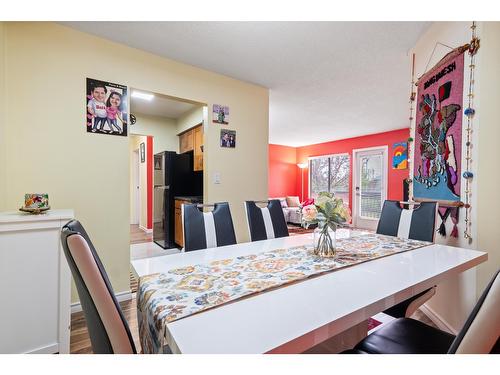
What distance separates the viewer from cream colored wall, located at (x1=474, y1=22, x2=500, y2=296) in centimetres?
152

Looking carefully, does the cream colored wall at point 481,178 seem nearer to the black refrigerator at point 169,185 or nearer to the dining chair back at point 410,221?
the dining chair back at point 410,221

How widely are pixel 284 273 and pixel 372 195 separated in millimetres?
5996

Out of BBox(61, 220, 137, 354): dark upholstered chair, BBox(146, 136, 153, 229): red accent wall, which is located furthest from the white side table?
BBox(146, 136, 153, 229): red accent wall

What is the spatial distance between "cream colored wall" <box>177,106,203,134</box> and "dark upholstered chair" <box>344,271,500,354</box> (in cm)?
354

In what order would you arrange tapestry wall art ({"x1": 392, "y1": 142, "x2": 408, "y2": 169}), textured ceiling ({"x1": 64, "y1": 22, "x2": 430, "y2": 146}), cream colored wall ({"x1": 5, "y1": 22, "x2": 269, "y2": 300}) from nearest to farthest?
cream colored wall ({"x1": 5, "y1": 22, "x2": 269, "y2": 300}), textured ceiling ({"x1": 64, "y1": 22, "x2": 430, "y2": 146}), tapestry wall art ({"x1": 392, "y1": 142, "x2": 408, "y2": 169})

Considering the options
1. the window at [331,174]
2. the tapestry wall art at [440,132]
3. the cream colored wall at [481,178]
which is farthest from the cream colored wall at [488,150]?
the window at [331,174]

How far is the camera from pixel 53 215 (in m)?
1.57

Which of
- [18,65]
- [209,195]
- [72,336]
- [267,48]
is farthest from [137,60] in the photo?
[72,336]

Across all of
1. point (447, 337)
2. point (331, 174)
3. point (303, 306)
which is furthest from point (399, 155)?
point (303, 306)

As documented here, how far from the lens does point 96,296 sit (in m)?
0.59

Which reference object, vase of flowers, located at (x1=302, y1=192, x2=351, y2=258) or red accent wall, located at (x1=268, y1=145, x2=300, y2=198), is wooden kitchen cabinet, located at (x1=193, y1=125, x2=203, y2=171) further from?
red accent wall, located at (x1=268, y1=145, x2=300, y2=198)
